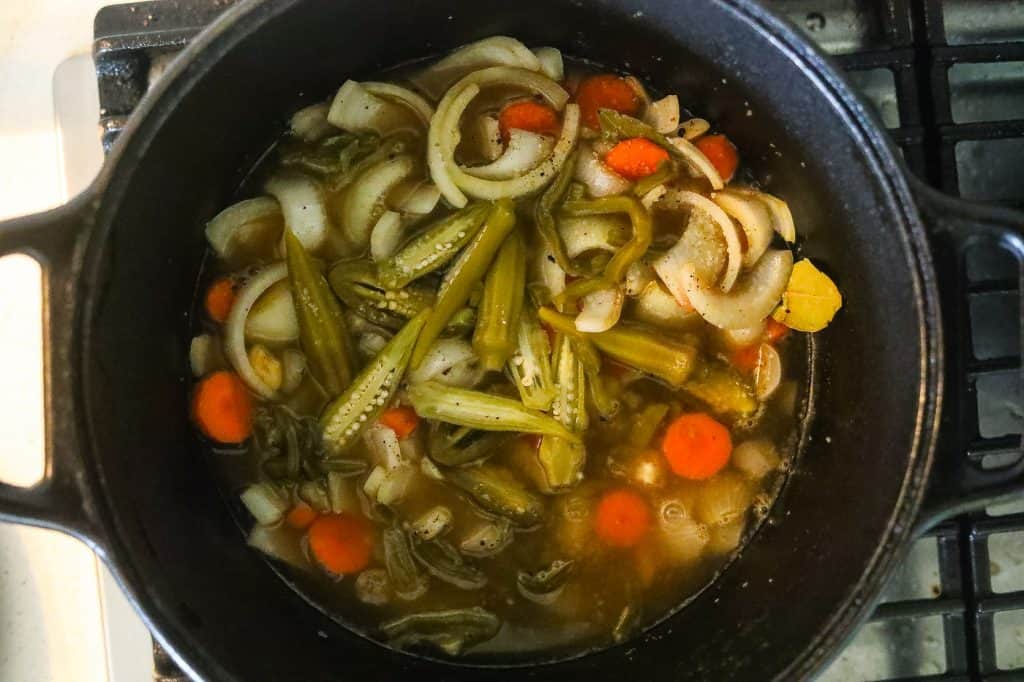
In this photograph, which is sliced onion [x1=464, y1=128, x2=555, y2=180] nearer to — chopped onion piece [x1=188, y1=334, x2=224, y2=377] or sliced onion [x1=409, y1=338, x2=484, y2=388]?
sliced onion [x1=409, y1=338, x2=484, y2=388]

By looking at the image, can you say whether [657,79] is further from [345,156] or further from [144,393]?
[144,393]

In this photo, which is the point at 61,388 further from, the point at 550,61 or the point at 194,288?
the point at 550,61

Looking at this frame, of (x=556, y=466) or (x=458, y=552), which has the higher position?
(x=556, y=466)

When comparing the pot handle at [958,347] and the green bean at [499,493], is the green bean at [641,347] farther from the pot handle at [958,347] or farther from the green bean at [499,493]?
the pot handle at [958,347]

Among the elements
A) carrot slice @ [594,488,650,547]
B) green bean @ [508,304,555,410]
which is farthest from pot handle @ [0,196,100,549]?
carrot slice @ [594,488,650,547]

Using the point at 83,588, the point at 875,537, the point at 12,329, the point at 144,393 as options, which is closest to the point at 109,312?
the point at 144,393
